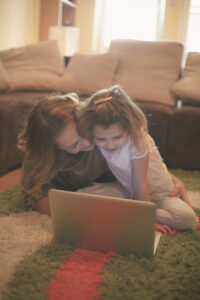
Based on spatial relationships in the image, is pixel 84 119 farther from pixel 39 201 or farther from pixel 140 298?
pixel 140 298

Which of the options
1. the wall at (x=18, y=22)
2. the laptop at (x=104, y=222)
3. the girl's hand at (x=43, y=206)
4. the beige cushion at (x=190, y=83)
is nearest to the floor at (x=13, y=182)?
the girl's hand at (x=43, y=206)

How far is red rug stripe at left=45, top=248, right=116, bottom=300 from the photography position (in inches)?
36.5

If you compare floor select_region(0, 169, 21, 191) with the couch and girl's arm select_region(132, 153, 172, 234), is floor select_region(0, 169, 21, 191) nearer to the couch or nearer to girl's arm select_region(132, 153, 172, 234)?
the couch

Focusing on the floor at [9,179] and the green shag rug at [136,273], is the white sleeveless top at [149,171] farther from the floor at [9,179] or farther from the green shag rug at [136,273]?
the floor at [9,179]

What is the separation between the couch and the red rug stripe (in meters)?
1.15

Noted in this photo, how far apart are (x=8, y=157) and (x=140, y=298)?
56.3 inches

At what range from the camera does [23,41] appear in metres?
3.72

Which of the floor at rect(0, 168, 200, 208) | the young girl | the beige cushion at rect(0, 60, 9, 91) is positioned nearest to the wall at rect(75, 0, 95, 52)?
the beige cushion at rect(0, 60, 9, 91)

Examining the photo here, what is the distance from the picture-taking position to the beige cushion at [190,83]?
8.24ft

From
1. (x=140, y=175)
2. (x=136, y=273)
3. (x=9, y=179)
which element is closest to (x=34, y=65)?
(x=9, y=179)

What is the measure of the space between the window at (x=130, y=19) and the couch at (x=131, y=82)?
1504 mm

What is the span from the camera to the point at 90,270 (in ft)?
3.43

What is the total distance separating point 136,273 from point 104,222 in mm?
185

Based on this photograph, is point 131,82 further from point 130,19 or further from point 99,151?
point 130,19
